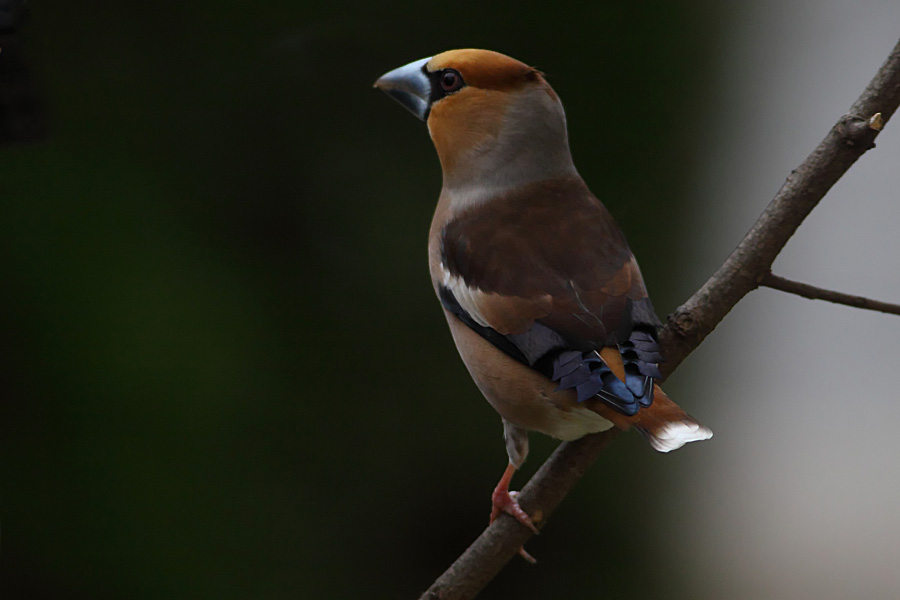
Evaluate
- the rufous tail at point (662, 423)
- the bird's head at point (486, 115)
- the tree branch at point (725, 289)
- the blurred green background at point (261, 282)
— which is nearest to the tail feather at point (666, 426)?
the rufous tail at point (662, 423)

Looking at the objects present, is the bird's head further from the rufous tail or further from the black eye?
the rufous tail

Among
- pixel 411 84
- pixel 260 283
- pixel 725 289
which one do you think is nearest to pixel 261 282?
pixel 260 283

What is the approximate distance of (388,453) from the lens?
5.50 feet

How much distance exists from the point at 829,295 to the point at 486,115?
37cm

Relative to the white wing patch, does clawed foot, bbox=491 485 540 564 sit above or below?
below

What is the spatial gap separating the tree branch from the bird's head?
202 millimetres

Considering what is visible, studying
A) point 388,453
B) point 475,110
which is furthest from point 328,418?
point 475,110

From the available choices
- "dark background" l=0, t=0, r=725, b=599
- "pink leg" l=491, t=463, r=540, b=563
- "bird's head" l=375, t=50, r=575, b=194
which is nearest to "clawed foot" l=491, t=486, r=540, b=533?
"pink leg" l=491, t=463, r=540, b=563

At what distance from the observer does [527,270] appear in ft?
2.67

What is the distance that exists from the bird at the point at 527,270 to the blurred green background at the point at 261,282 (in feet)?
2.02

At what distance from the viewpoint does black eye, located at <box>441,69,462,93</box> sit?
0.82 m

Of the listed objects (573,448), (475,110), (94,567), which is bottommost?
(94,567)

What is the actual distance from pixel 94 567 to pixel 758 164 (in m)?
1.46

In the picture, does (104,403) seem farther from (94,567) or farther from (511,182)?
(511,182)
